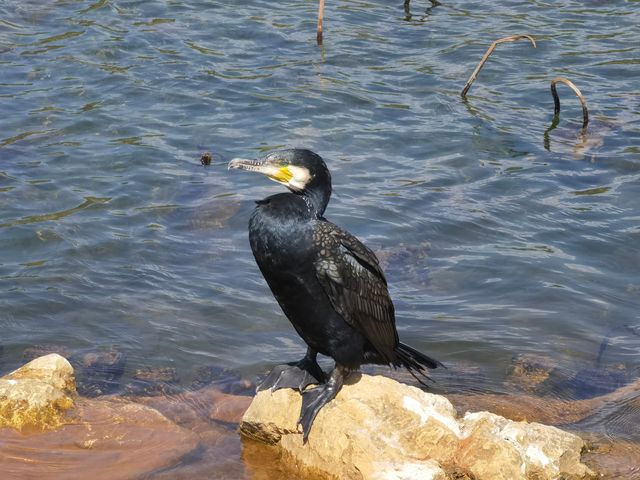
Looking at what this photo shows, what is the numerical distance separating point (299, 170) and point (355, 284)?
23.4 inches

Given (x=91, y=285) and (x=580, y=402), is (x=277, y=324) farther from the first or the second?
(x=580, y=402)

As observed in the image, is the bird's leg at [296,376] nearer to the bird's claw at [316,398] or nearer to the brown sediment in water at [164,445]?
the bird's claw at [316,398]

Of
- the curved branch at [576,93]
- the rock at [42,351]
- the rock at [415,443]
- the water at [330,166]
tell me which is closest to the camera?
the rock at [415,443]

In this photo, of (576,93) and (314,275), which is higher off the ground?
(314,275)

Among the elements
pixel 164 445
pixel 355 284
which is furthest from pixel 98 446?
pixel 355 284

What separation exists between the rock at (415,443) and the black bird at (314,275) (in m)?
0.13

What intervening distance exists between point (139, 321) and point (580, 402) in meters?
2.77

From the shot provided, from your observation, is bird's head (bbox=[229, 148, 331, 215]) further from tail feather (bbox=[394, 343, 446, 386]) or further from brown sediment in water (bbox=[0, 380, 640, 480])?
brown sediment in water (bbox=[0, 380, 640, 480])

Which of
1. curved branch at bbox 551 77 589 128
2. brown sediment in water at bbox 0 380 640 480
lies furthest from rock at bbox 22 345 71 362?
curved branch at bbox 551 77 589 128

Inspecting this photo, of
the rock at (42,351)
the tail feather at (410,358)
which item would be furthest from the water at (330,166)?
the tail feather at (410,358)

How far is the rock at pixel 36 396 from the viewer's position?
483 centimetres

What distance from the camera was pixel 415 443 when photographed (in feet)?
14.5

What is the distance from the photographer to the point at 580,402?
5.72m

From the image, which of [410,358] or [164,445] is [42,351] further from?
[410,358]
